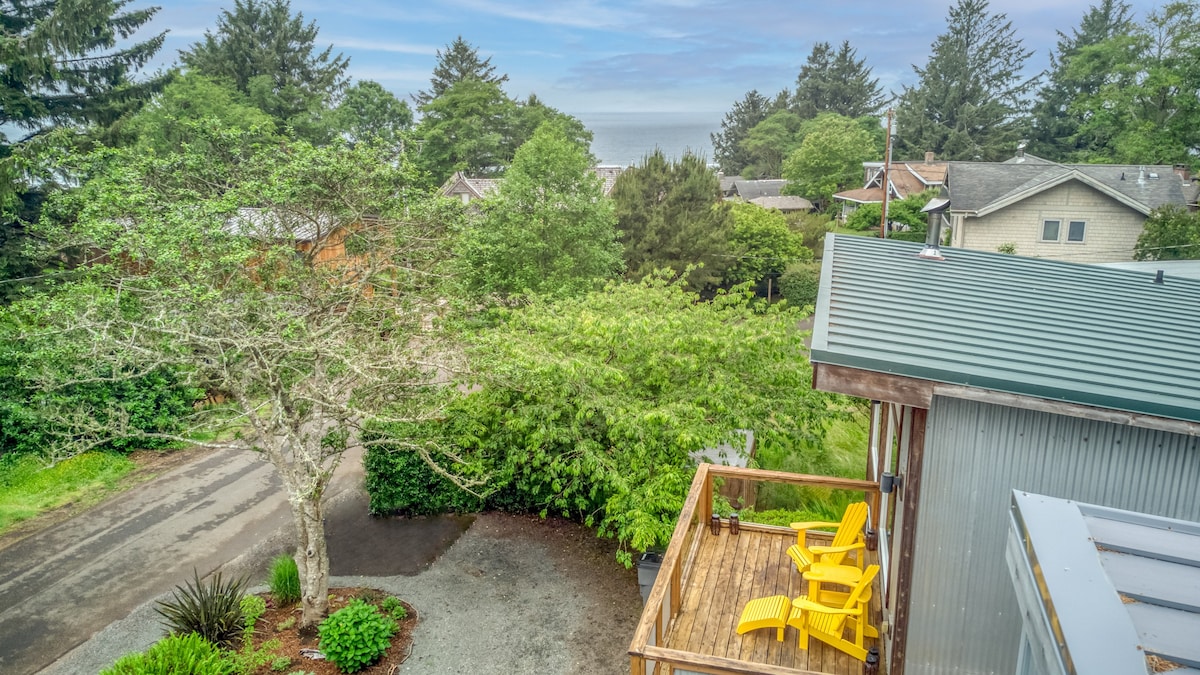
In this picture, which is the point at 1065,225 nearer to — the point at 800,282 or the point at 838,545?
the point at 800,282

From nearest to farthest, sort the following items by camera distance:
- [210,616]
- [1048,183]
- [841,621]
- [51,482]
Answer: [841,621] < [210,616] < [51,482] < [1048,183]

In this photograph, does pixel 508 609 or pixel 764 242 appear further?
pixel 764 242

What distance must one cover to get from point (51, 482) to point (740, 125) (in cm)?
8916

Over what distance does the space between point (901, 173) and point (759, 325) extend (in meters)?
43.7

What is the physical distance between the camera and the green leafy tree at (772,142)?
77.3 meters

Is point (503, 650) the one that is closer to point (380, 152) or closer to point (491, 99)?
point (380, 152)

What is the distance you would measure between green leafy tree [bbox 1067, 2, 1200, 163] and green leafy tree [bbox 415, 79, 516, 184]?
39.9m

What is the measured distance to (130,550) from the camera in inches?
454

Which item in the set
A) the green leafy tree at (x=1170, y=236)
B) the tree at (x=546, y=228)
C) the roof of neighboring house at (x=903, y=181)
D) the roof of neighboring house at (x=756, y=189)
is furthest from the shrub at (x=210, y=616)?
the roof of neighboring house at (x=756, y=189)

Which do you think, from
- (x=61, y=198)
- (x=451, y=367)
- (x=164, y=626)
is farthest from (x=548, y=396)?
(x=61, y=198)

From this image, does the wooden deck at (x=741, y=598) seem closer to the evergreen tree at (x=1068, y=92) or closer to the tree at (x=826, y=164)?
the tree at (x=826, y=164)

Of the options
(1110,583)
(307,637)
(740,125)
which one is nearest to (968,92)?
(740,125)

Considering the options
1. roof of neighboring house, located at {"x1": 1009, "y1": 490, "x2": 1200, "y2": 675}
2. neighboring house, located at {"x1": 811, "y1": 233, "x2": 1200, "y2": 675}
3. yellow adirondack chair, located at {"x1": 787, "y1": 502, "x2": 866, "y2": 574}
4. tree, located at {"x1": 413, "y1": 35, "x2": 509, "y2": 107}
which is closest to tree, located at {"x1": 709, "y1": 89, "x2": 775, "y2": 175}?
tree, located at {"x1": 413, "y1": 35, "x2": 509, "y2": 107}

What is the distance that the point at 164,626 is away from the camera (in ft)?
30.3
